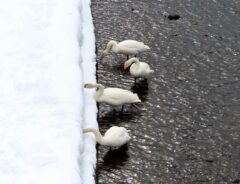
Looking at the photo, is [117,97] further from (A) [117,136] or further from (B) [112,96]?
(A) [117,136]

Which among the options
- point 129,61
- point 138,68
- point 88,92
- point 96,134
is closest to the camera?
point 96,134

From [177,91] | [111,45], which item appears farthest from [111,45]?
[177,91]

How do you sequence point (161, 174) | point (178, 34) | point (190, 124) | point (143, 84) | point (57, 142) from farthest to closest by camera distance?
point (178, 34), point (143, 84), point (190, 124), point (161, 174), point (57, 142)

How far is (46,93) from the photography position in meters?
12.4

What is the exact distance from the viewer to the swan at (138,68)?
1451 centimetres

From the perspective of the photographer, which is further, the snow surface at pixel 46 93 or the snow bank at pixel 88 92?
the snow bank at pixel 88 92

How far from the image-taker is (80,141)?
36.4ft

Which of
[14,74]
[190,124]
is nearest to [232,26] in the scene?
[190,124]

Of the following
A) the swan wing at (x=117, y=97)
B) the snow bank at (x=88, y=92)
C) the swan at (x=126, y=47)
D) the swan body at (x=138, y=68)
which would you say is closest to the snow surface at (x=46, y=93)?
the snow bank at (x=88, y=92)

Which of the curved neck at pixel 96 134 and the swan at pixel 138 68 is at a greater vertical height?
the swan at pixel 138 68

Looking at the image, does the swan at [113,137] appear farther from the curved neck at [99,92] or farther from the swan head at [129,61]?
the swan head at [129,61]

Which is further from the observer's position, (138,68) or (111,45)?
(111,45)

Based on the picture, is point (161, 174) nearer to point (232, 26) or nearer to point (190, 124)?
point (190, 124)

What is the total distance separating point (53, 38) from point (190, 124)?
4.53m
